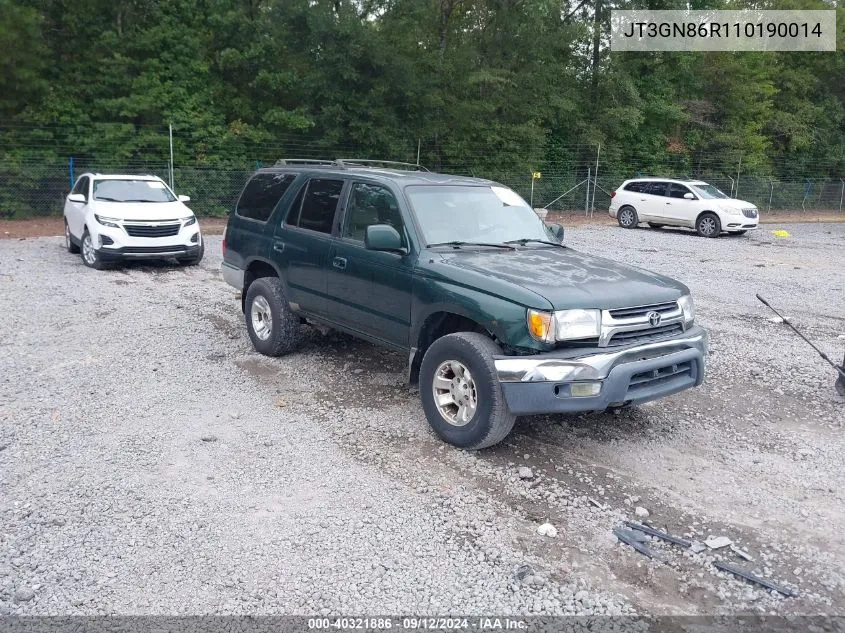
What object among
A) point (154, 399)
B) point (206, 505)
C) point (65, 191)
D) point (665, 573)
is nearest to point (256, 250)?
point (154, 399)

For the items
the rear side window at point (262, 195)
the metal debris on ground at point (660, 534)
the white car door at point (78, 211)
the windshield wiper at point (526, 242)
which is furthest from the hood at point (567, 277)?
the white car door at point (78, 211)

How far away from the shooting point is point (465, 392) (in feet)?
16.1

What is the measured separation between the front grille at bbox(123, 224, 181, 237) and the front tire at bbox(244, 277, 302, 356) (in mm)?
5920

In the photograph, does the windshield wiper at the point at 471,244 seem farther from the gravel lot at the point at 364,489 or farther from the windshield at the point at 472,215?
the gravel lot at the point at 364,489

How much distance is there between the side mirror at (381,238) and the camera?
5.29 meters

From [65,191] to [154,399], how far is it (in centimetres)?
1687

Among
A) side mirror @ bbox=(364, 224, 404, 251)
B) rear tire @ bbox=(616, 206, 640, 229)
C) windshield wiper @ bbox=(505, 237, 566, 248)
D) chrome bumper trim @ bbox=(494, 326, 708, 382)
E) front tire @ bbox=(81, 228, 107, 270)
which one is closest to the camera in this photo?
chrome bumper trim @ bbox=(494, 326, 708, 382)

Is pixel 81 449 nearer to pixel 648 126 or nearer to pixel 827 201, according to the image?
pixel 648 126

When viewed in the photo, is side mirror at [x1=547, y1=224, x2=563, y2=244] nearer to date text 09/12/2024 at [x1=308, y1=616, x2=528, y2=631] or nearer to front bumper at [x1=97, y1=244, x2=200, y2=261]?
date text 09/12/2024 at [x1=308, y1=616, x2=528, y2=631]

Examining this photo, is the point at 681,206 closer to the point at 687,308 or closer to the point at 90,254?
the point at 90,254

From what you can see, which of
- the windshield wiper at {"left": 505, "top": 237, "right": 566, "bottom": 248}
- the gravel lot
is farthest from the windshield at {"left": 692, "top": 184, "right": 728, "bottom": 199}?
the windshield wiper at {"left": 505, "top": 237, "right": 566, "bottom": 248}

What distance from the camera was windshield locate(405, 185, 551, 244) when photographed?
5684mm

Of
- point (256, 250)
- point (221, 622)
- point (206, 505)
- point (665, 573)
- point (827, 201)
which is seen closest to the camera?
point (221, 622)

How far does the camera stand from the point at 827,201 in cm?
3597
